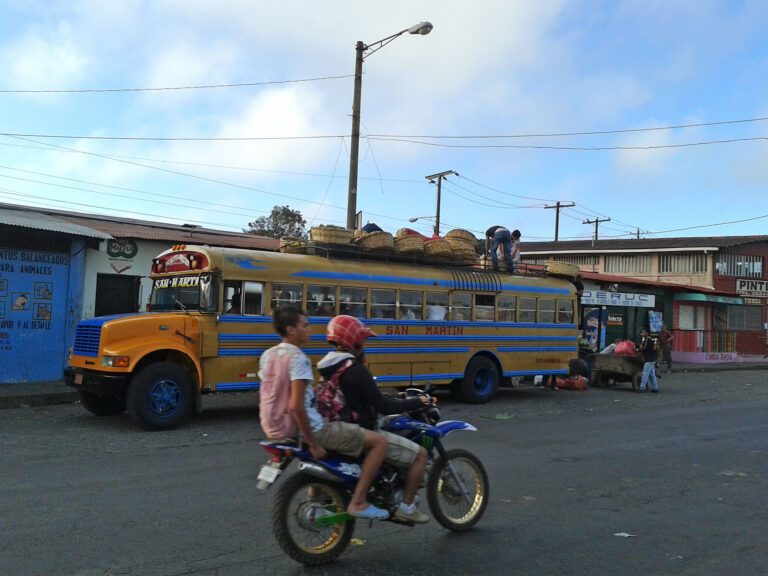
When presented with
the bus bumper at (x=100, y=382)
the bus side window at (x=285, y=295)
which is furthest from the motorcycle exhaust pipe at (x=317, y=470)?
the bus side window at (x=285, y=295)

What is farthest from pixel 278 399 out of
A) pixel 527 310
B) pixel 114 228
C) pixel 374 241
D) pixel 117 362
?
pixel 114 228

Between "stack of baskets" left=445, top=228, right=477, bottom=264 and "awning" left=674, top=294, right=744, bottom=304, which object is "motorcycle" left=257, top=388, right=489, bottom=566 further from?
"awning" left=674, top=294, right=744, bottom=304

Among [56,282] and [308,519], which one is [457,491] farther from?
[56,282]

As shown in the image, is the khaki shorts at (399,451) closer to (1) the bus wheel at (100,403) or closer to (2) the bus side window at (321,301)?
(2) the bus side window at (321,301)

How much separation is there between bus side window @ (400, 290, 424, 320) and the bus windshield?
12.5 ft

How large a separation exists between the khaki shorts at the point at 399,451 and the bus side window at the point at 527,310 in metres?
10.2

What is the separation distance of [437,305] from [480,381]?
204cm

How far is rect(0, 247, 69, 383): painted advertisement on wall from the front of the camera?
13594 millimetres

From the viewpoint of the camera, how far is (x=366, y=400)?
4344mm

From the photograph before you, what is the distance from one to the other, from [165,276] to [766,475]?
8.89m

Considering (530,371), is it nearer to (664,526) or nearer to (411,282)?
(411,282)

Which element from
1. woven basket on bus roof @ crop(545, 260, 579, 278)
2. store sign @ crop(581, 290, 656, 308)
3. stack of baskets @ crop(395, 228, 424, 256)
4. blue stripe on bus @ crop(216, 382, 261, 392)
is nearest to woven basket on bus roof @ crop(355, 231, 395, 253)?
stack of baskets @ crop(395, 228, 424, 256)

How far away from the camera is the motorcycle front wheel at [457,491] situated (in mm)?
4875

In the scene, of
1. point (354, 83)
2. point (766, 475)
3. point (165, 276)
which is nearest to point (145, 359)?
point (165, 276)
